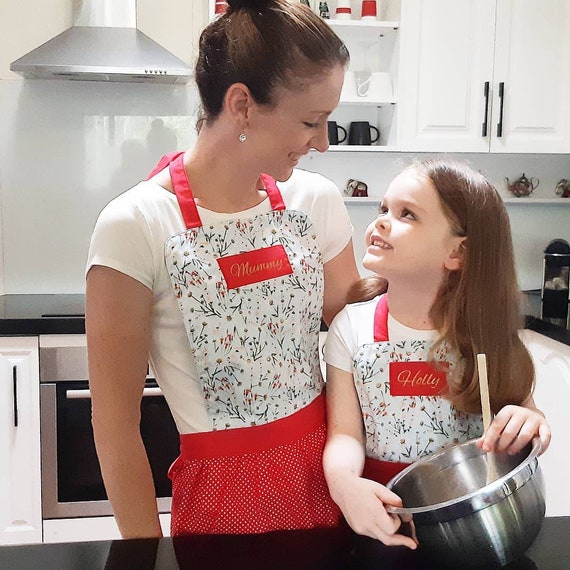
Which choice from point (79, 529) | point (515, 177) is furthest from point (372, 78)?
point (79, 529)

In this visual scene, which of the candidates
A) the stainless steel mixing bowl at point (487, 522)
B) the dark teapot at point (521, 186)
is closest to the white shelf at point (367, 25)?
the dark teapot at point (521, 186)

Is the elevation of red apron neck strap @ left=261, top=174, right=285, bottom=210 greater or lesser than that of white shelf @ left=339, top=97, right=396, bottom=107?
lesser

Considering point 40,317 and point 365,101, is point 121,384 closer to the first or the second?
point 40,317

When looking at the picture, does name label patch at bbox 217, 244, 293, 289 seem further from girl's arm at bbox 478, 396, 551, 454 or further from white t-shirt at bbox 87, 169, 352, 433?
girl's arm at bbox 478, 396, 551, 454

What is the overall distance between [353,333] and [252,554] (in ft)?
1.50

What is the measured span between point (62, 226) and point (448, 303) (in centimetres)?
198

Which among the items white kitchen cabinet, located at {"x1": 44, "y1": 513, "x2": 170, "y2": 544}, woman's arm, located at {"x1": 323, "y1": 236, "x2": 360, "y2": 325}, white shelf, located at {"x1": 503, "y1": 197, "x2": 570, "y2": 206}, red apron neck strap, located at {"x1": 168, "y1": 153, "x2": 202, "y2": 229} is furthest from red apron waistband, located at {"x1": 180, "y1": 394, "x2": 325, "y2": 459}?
white shelf, located at {"x1": 503, "y1": 197, "x2": 570, "y2": 206}

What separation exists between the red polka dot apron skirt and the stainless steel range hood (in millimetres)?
1395

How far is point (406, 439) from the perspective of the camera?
1.10 meters

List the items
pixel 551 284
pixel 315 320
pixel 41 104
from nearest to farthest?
pixel 315 320 < pixel 551 284 < pixel 41 104

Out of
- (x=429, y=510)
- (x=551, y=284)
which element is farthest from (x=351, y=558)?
(x=551, y=284)

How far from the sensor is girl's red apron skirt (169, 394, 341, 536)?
1096 mm

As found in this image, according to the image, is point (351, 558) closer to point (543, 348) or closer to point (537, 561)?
point (537, 561)

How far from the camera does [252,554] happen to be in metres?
0.78
